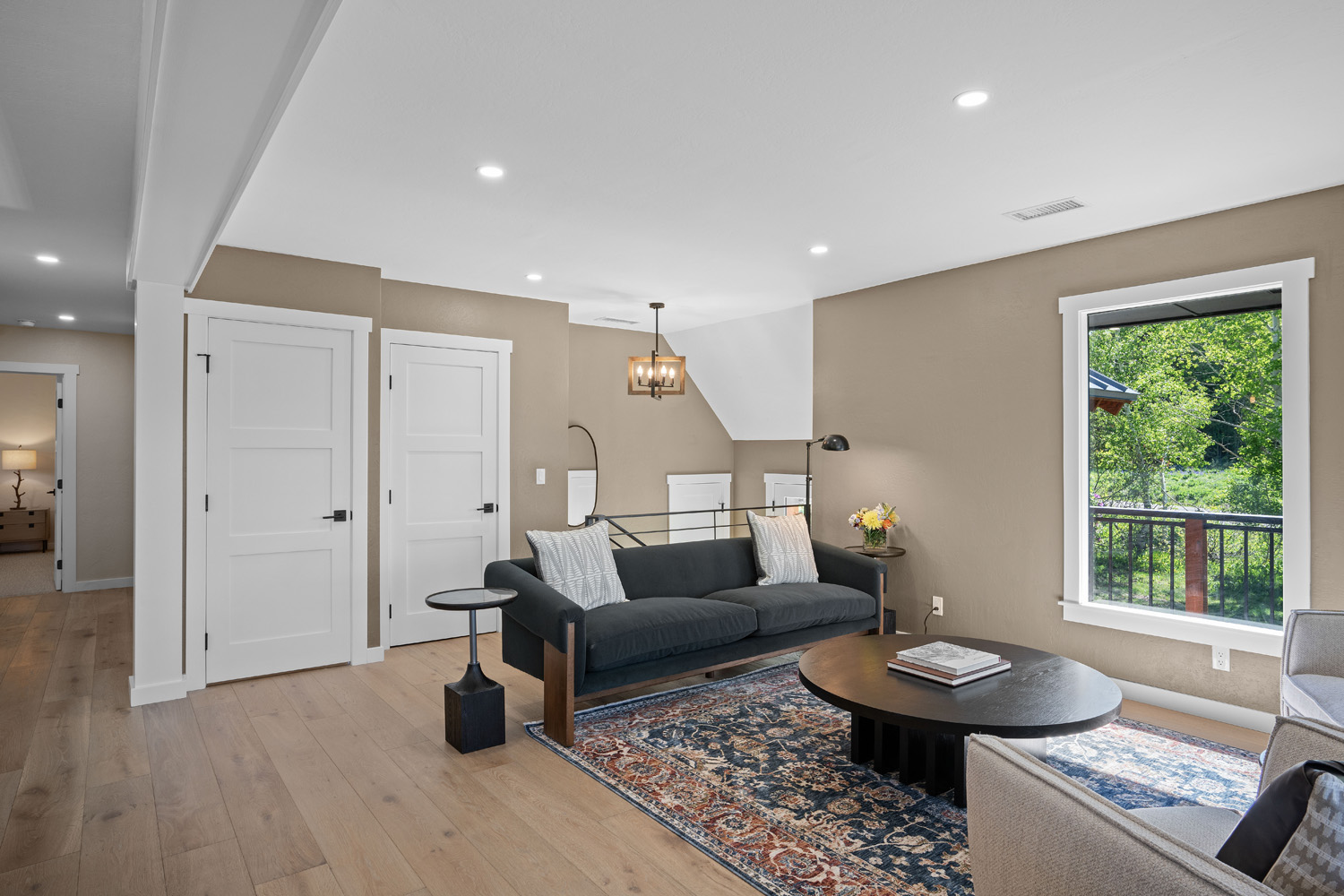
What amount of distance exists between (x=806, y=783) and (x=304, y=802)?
1.93 m

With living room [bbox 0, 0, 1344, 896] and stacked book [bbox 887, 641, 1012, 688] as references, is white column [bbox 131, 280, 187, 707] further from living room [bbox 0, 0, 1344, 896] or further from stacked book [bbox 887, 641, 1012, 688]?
stacked book [bbox 887, 641, 1012, 688]

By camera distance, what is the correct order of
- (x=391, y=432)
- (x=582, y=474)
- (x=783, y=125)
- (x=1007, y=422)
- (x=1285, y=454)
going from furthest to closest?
(x=582, y=474) → (x=391, y=432) → (x=1007, y=422) → (x=1285, y=454) → (x=783, y=125)

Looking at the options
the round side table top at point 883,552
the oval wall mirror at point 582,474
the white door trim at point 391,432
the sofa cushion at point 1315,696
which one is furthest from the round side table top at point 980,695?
the oval wall mirror at point 582,474

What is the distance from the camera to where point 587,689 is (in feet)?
11.4

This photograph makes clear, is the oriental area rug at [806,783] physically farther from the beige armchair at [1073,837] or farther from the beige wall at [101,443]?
the beige wall at [101,443]

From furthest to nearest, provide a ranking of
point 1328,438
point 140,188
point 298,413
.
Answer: point 298,413 < point 1328,438 < point 140,188

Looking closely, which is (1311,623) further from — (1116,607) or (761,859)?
(761,859)

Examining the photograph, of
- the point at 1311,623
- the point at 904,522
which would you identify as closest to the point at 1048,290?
the point at 904,522

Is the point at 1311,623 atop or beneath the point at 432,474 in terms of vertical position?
beneath

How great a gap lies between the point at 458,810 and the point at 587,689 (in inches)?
33.4

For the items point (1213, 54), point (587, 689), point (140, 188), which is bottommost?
point (587, 689)

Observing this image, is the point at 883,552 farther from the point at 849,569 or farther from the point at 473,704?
the point at 473,704

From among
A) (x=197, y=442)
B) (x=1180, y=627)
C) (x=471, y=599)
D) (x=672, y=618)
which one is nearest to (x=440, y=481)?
(x=197, y=442)

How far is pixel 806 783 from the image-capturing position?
2.97 meters
